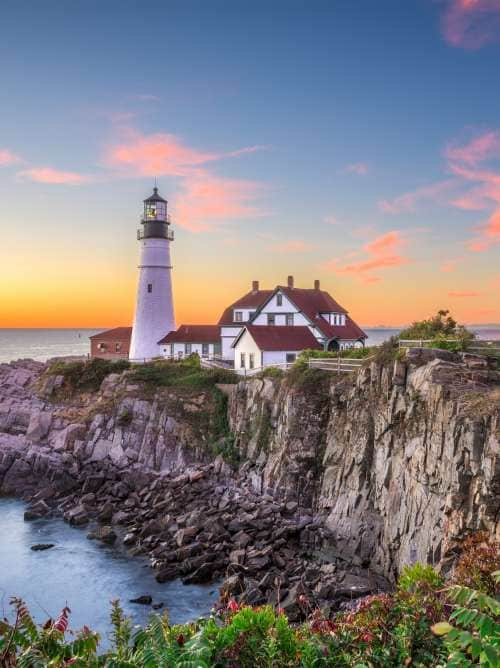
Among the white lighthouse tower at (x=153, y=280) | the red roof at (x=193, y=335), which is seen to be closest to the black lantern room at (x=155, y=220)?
the white lighthouse tower at (x=153, y=280)

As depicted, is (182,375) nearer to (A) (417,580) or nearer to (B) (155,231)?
(B) (155,231)

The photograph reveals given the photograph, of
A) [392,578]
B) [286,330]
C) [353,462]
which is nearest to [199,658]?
[392,578]

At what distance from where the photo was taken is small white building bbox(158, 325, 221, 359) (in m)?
53.1

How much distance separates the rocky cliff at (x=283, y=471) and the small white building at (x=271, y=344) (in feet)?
17.9

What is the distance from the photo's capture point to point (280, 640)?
7953 millimetres

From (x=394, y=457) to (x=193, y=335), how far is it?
114 ft

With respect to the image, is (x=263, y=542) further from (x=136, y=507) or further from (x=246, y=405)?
(x=246, y=405)

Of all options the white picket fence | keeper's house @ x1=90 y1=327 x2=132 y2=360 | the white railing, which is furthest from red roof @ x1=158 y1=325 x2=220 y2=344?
the white picket fence

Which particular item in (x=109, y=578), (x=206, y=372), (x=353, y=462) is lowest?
(x=109, y=578)

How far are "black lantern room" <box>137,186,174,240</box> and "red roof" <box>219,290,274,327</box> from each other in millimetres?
8897

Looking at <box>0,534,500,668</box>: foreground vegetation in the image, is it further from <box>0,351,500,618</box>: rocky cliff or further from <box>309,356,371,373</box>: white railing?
<box>309,356,371,373</box>: white railing

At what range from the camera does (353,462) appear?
2353 cm

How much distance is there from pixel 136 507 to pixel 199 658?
22.1m

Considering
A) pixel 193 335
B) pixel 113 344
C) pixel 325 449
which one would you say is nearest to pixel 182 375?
pixel 193 335
